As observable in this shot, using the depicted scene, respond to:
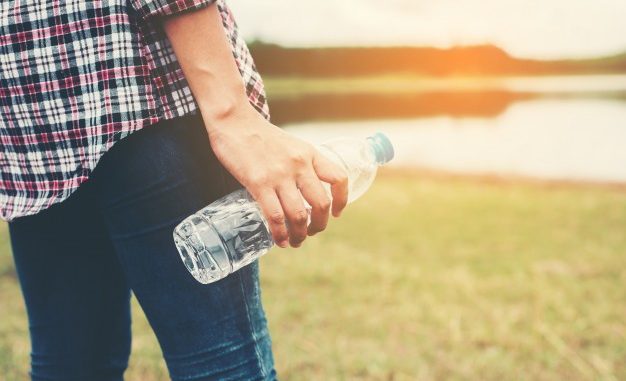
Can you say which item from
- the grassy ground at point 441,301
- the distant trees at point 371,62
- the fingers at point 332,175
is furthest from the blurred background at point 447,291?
the distant trees at point 371,62

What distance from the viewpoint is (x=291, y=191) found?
0.90 metres

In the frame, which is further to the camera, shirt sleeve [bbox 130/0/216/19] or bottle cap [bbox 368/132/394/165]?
bottle cap [bbox 368/132/394/165]

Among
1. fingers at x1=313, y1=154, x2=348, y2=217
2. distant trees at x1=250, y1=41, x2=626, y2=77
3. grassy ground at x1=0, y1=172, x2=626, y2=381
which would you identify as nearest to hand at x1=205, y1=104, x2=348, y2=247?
fingers at x1=313, y1=154, x2=348, y2=217

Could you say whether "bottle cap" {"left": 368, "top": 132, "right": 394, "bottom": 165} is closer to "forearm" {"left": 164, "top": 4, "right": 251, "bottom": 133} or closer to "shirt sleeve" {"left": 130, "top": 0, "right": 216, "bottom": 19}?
"forearm" {"left": 164, "top": 4, "right": 251, "bottom": 133}

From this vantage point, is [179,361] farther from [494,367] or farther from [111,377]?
[494,367]

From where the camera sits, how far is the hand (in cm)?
90

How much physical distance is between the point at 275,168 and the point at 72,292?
0.54m

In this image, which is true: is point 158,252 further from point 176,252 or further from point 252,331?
point 252,331

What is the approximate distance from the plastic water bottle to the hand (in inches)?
4.3

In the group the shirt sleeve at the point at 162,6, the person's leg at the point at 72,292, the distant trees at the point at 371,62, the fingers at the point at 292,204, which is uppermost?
the shirt sleeve at the point at 162,6

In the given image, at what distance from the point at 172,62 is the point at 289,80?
211 feet

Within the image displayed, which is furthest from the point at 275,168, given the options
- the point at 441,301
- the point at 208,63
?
the point at 441,301

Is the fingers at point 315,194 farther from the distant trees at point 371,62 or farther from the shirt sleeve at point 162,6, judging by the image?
the distant trees at point 371,62

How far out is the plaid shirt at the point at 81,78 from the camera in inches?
35.3
